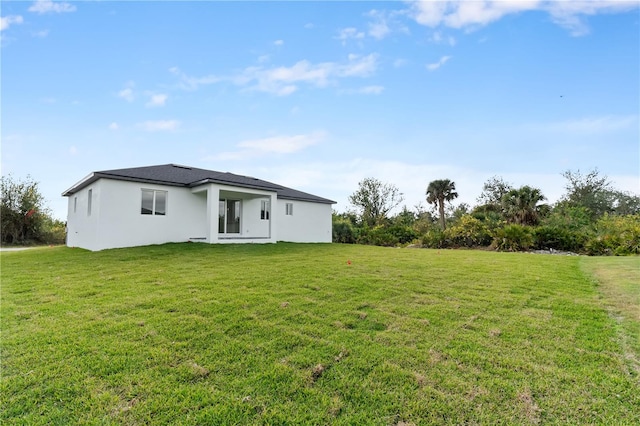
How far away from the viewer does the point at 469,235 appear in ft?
56.7

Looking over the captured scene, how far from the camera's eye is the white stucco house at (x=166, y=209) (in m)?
12.0

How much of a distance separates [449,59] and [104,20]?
12.0 meters

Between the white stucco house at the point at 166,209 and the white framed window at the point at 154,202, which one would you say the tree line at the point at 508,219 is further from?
the white framed window at the point at 154,202

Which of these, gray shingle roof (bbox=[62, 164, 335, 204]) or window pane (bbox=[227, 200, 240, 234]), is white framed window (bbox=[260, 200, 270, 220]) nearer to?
gray shingle roof (bbox=[62, 164, 335, 204])

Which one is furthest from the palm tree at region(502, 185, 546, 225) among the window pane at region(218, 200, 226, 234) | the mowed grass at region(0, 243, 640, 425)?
the window pane at region(218, 200, 226, 234)

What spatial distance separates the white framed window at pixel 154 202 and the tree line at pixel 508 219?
39.8 feet

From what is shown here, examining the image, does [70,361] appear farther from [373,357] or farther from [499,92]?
[499,92]

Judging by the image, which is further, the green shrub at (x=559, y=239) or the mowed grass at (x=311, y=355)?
the green shrub at (x=559, y=239)

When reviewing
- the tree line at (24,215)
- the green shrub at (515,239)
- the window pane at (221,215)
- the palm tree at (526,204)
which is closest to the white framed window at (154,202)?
the window pane at (221,215)

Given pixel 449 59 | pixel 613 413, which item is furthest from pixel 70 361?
pixel 449 59

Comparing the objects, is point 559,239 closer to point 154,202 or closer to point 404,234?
point 404,234

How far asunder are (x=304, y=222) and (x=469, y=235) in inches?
381

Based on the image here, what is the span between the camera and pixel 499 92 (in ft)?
40.5

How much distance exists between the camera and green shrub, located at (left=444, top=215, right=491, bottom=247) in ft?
55.2
